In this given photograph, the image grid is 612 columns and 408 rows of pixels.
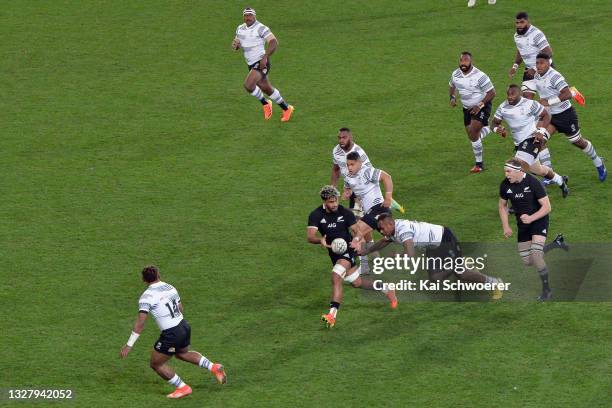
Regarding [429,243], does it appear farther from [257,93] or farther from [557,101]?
[257,93]

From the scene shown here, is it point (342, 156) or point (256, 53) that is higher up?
point (256, 53)

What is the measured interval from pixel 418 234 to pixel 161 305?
4356 millimetres

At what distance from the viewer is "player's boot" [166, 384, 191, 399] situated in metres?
17.6

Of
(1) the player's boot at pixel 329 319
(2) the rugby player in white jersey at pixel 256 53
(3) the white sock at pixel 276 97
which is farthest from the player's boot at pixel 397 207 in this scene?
(2) the rugby player in white jersey at pixel 256 53

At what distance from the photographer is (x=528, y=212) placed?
19609mm

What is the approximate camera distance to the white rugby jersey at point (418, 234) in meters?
19.5

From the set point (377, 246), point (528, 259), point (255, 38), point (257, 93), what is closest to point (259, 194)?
point (257, 93)

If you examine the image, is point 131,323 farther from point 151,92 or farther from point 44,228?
point 151,92

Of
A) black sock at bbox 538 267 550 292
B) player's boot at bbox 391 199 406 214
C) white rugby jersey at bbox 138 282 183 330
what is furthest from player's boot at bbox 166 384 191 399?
player's boot at bbox 391 199 406 214

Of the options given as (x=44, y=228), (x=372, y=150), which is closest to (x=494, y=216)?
(x=372, y=150)

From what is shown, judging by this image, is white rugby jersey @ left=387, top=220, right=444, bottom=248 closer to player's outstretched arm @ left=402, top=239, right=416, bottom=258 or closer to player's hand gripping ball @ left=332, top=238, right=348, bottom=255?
player's outstretched arm @ left=402, top=239, right=416, bottom=258

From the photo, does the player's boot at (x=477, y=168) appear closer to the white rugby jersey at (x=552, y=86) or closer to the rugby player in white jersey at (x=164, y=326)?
the white rugby jersey at (x=552, y=86)

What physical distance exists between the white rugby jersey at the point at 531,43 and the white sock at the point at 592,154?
2.94 meters

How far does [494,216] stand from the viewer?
76.4 feet
